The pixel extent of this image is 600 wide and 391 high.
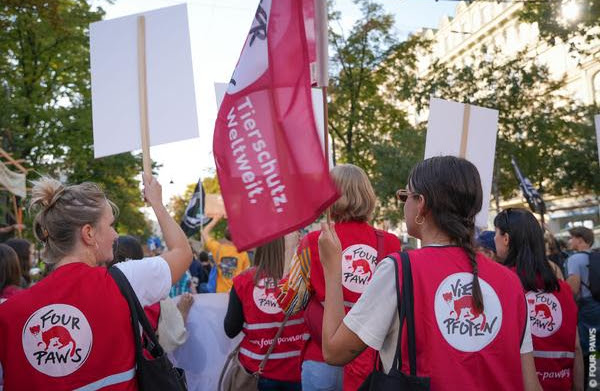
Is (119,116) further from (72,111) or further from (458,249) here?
(72,111)

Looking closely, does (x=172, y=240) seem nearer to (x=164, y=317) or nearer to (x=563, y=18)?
(x=164, y=317)

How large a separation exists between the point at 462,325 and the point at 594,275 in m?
4.07

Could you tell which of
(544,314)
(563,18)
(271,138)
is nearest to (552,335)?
(544,314)

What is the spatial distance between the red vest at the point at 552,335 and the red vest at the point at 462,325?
5.51 ft

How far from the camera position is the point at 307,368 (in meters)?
3.94

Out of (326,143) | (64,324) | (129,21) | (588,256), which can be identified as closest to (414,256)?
(326,143)

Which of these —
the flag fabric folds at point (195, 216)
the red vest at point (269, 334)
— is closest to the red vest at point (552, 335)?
the red vest at point (269, 334)

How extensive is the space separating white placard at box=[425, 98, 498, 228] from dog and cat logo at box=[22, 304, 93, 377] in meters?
3.33

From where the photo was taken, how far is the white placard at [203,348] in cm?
575

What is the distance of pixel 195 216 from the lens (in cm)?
1458

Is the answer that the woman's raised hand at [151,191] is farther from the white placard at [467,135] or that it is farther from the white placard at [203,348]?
the white placard at [203,348]

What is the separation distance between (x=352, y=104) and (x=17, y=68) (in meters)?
12.5

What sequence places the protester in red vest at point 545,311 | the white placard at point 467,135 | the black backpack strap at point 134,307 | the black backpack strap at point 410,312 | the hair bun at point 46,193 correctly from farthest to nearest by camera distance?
the white placard at point 467,135 → the protester in red vest at point 545,311 → the hair bun at point 46,193 → the black backpack strap at point 134,307 → the black backpack strap at point 410,312

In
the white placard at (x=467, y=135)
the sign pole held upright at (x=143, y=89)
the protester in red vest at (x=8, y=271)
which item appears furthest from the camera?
the white placard at (x=467, y=135)
